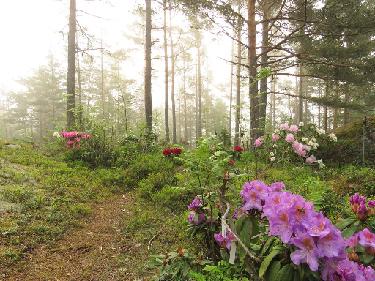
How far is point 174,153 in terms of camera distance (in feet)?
28.0

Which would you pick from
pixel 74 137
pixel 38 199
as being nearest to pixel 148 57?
pixel 74 137

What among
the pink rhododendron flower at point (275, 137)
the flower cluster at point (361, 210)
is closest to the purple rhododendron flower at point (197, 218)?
the flower cluster at point (361, 210)

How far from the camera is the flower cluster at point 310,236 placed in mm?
1535

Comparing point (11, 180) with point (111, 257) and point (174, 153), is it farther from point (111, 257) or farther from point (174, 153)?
point (174, 153)

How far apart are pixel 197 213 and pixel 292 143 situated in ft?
19.3

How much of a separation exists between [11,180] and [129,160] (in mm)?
2896

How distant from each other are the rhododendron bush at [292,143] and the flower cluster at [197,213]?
5.15m

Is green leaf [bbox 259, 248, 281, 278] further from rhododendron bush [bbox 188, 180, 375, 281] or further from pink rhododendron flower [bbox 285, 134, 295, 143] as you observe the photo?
pink rhododendron flower [bbox 285, 134, 295, 143]

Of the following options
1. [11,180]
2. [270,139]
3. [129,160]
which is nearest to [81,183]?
[11,180]

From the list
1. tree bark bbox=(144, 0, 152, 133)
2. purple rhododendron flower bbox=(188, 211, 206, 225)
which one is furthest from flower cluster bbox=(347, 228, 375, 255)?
tree bark bbox=(144, 0, 152, 133)

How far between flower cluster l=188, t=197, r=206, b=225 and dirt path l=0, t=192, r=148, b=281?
3.42 ft

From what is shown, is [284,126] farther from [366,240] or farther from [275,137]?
[366,240]

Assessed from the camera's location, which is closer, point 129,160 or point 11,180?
point 11,180

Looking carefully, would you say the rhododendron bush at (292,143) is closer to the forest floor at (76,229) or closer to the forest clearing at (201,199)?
the forest clearing at (201,199)
